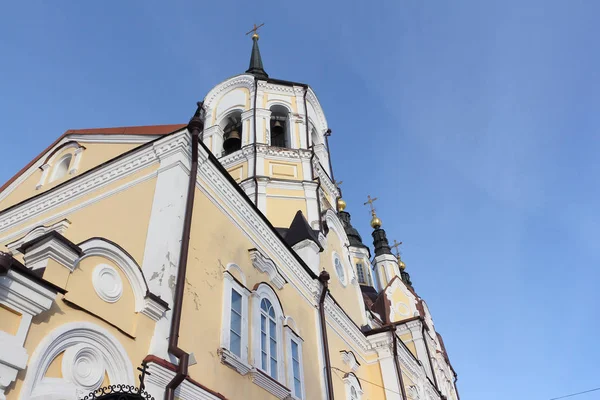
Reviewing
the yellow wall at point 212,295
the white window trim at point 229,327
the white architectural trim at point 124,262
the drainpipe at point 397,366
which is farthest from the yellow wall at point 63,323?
the drainpipe at point 397,366

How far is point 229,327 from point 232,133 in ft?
33.6

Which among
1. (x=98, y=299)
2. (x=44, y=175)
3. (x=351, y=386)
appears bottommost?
(x=98, y=299)

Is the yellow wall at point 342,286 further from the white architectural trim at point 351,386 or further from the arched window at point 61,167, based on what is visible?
the arched window at point 61,167

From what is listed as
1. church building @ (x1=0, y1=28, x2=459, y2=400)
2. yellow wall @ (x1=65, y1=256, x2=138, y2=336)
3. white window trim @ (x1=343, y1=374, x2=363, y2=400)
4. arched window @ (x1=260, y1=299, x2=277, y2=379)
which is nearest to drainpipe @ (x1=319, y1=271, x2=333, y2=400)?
church building @ (x1=0, y1=28, x2=459, y2=400)

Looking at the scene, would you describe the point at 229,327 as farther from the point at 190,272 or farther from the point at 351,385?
the point at 351,385

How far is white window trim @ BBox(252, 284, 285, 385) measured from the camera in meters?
9.13

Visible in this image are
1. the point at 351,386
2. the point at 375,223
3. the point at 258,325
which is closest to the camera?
the point at 258,325

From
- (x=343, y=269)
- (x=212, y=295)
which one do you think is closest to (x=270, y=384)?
(x=212, y=295)

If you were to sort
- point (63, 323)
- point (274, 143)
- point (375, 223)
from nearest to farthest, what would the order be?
point (63, 323) → point (274, 143) → point (375, 223)

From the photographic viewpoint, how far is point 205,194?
954 cm

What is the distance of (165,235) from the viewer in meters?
8.01

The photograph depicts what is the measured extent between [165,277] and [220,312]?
142 cm

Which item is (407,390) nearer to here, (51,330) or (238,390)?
(238,390)

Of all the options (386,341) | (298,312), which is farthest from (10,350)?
(386,341)
